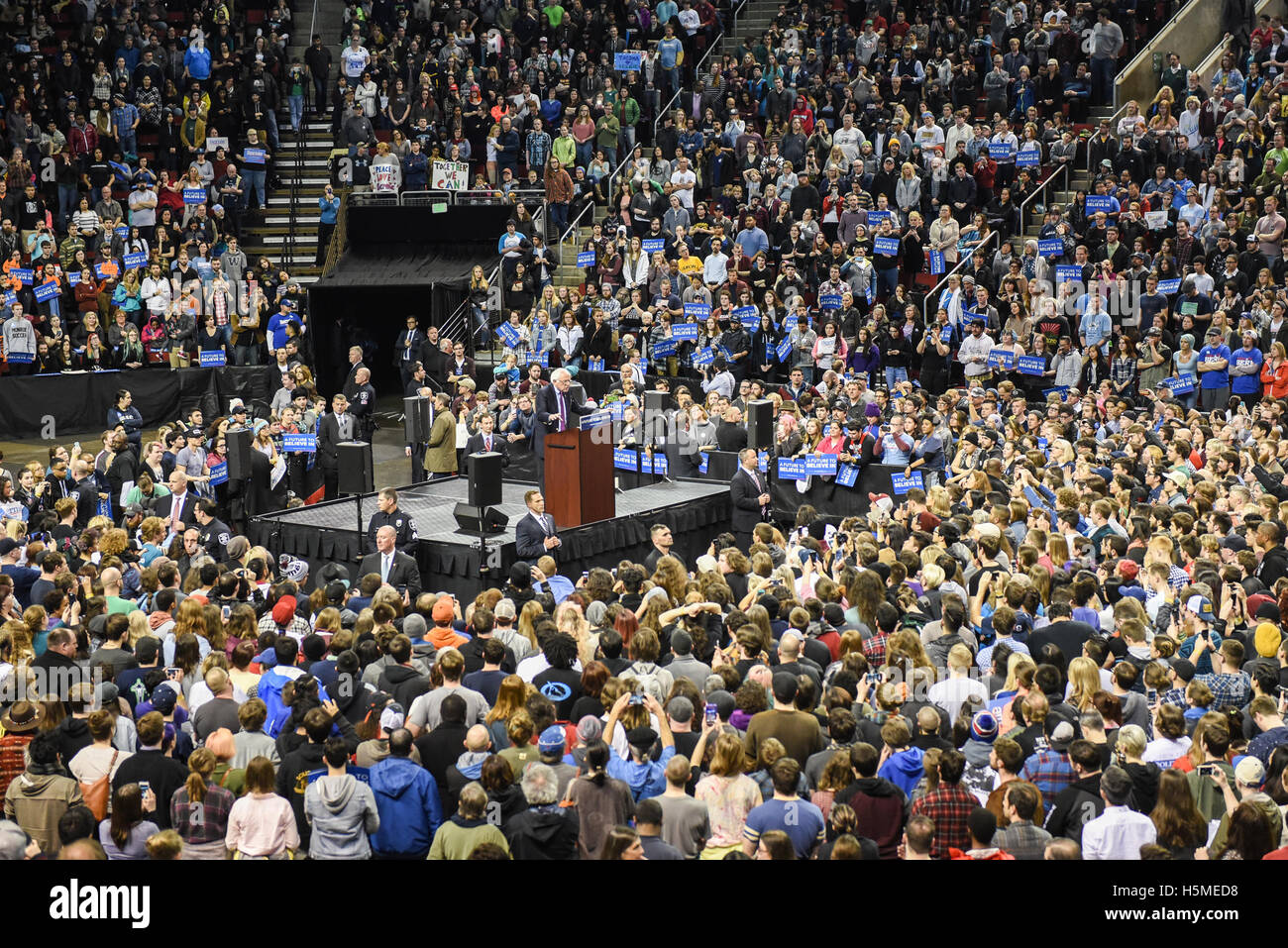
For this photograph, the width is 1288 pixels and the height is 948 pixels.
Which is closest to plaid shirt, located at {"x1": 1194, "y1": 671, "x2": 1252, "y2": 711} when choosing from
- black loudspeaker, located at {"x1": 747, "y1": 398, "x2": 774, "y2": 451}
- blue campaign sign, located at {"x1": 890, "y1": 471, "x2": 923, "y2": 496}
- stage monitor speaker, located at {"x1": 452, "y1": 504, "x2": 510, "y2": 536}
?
stage monitor speaker, located at {"x1": 452, "y1": 504, "x2": 510, "y2": 536}

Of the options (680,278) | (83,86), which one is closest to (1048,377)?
(680,278)

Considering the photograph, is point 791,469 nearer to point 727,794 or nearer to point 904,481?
point 904,481

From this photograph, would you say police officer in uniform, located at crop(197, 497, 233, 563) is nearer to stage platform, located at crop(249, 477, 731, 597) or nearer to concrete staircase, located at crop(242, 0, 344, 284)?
stage platform, located at crop(249, 477, 731, 597)

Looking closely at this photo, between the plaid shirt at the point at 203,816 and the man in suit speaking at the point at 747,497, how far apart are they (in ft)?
31.0

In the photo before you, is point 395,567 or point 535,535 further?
point 535,535

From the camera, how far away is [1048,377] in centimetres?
2156

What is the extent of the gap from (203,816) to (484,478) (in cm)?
743

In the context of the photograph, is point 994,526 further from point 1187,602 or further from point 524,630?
point 524,630

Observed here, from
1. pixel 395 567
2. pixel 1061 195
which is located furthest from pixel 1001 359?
pixel 395 567

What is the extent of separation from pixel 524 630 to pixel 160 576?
2998 millimetres

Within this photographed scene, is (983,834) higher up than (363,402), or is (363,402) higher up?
(363,402)

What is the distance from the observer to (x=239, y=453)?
1744cm

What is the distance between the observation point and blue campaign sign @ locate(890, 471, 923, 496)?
17469 millimetres

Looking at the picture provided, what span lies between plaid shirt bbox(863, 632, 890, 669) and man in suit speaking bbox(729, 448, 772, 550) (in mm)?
6533
